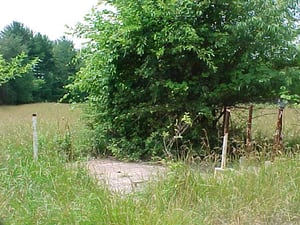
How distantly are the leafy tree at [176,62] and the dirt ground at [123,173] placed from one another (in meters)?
0.48

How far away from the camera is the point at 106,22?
18.0 feet

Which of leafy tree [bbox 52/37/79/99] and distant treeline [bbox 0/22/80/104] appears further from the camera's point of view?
leafy tree [bbox 52/37/79/99]

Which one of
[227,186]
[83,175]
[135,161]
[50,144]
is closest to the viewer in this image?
[227,186]

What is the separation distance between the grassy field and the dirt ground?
0.21 m

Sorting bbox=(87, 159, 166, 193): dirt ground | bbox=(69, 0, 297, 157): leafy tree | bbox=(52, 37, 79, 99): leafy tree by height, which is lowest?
bbox=(87, 159, 166, 193): dirt ground

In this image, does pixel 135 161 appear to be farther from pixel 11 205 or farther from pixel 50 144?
pixel 11 205

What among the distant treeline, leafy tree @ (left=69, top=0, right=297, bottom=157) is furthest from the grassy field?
the distant treeline

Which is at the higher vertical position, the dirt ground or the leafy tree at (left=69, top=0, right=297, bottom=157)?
the leafy tree at (left=69, top=0, right=297, bottom=157)

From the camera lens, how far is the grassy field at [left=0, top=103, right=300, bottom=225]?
2359mm

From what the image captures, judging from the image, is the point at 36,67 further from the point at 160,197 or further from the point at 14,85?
the point at 160,197

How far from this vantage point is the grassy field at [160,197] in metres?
2.36

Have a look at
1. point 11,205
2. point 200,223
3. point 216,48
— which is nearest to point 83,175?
point 11,205

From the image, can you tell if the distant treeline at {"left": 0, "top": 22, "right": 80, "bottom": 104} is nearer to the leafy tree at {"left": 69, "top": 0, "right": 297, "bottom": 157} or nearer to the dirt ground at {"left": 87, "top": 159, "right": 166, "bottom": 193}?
the leafy tree at {"left": 69, "top": 0, "right": 297, "bottom": 157}

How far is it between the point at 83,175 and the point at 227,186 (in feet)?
4.45
